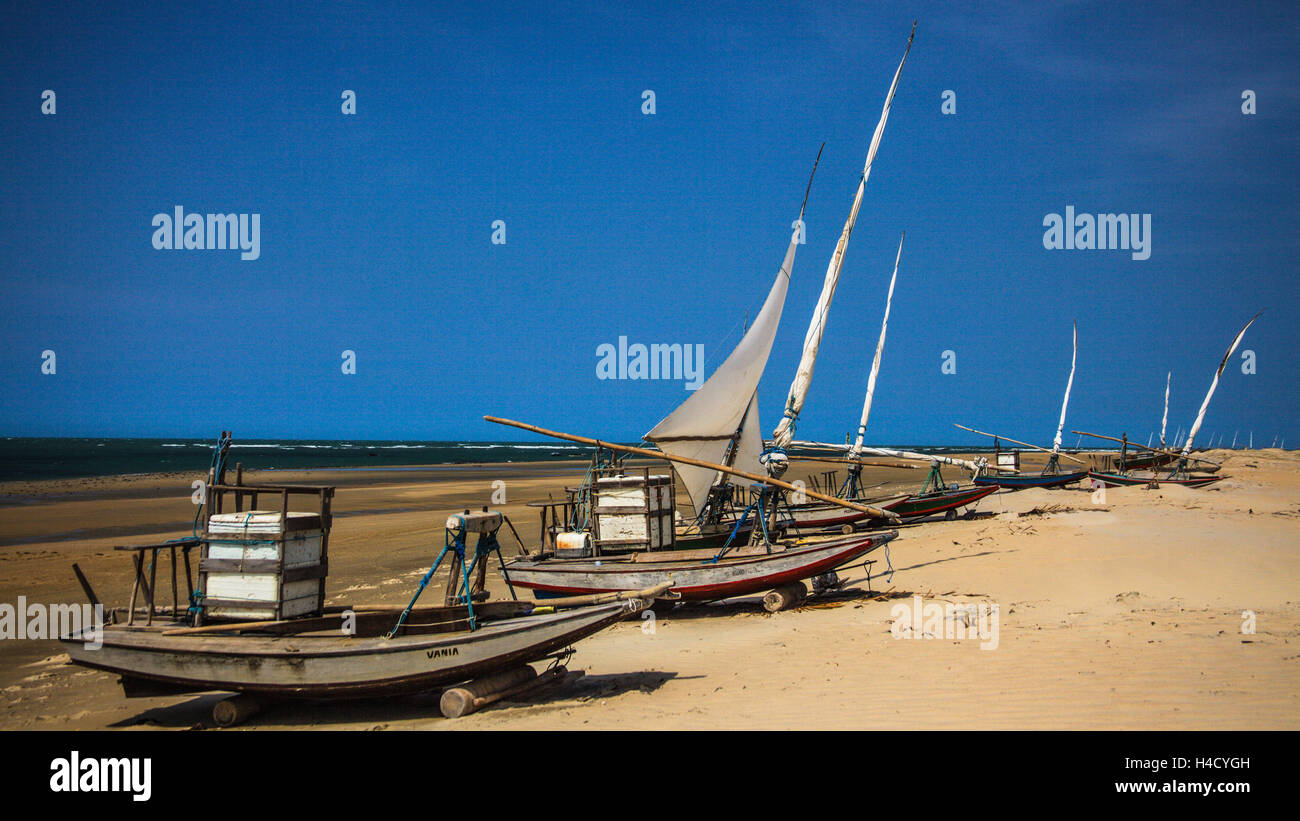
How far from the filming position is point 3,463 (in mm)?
61031

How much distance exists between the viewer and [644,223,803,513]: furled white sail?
1705 cm

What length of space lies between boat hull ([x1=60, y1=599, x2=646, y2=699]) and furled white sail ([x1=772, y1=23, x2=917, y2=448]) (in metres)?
11.8

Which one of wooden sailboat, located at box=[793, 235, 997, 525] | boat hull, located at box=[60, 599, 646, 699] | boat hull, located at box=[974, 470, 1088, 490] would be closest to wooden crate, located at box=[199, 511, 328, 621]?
boat hull, located at box=[60, 599, 646, 699]

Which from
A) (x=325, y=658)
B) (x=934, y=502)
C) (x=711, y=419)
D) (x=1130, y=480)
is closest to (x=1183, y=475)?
(x=1130, y=480)

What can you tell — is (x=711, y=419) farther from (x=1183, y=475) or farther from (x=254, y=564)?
(x=1183, y=475)

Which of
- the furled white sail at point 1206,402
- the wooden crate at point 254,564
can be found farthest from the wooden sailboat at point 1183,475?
the wooden crate at point 254,564

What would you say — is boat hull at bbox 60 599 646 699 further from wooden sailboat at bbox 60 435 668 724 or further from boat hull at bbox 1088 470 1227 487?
boat hull at bbox 1088 470 1227 487

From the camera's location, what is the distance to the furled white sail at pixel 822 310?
19266mm

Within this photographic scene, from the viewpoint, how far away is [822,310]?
67.4ft

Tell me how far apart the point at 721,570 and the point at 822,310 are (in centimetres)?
1011

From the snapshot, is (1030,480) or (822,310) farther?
(1030,480)

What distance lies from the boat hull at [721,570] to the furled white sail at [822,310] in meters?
6.23
